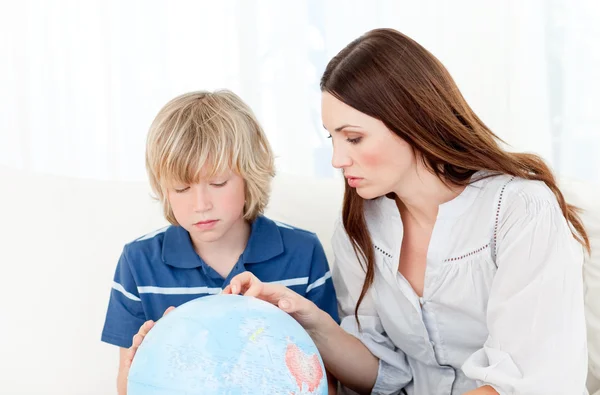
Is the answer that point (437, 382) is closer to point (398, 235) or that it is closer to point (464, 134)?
point (398, 235)

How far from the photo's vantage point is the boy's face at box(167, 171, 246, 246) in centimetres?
210

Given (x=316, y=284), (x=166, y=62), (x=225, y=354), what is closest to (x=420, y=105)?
(x=316, y=284)

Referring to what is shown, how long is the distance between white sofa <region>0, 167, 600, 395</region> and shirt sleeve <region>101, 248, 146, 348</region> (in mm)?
259

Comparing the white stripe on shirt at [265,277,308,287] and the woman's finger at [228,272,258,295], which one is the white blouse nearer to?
the white stripe on shirt at [265,277,308,287]

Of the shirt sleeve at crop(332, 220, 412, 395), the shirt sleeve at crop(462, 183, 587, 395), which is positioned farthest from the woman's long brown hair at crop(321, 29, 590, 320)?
the shirt sleeve at crop(332, 220, 412, 395)

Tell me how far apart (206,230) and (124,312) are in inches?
15.5

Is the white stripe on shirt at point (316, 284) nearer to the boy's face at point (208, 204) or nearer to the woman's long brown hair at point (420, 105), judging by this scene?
the boy's face at point (208, 204)

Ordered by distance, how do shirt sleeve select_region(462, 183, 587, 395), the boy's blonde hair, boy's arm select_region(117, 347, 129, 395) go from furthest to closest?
boy's arm select_region(117, 347, 129, 395) → the boy's blonde hair → shirt sleeve select_region(462, 183, 587, 395)

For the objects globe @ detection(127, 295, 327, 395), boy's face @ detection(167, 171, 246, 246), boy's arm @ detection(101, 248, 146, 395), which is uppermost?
boy's face @ detection(167, 171, 246, 246)

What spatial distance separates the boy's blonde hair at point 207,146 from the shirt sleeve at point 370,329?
11.8 inches

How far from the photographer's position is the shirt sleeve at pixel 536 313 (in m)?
1.81

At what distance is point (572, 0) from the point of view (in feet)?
12.5

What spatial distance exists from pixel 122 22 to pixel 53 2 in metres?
0.32

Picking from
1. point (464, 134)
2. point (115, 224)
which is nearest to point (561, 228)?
point (464, 134)
